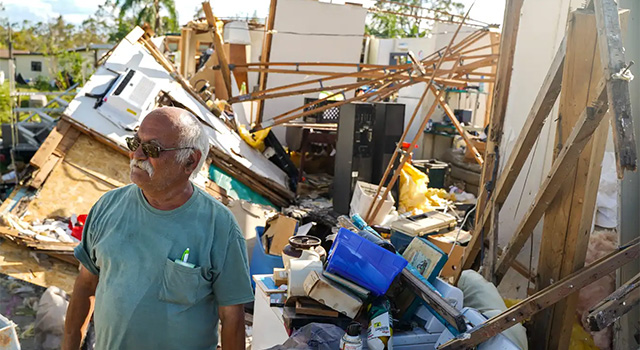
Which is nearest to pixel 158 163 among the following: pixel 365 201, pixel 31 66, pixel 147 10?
pixel 365 201

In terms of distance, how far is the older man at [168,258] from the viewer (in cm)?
198

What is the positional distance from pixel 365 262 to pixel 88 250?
1.28 m

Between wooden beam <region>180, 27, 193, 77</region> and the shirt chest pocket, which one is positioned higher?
wooden beam <region>180, 27, 193, 77</region>

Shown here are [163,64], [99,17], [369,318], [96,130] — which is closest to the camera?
[369,318]

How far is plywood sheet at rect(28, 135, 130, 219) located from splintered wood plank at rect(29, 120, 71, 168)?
17 cm

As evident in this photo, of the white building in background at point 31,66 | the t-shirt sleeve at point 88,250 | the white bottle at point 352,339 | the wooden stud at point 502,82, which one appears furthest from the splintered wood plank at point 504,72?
the white building in background at point 31,66

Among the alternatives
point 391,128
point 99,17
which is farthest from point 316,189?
point 99,17

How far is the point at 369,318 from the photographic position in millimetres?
2615

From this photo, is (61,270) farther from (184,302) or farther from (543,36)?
(543,36)

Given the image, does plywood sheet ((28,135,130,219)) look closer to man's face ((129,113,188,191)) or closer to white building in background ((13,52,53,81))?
man's face ((129,113,188,191))

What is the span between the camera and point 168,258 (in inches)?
77.3

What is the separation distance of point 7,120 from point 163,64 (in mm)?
7487

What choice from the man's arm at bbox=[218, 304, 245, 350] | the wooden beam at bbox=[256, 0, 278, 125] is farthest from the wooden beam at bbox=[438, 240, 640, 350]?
the wooden beam at bbox=[256, 0, 278, 125]

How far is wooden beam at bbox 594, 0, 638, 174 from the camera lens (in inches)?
69.0
